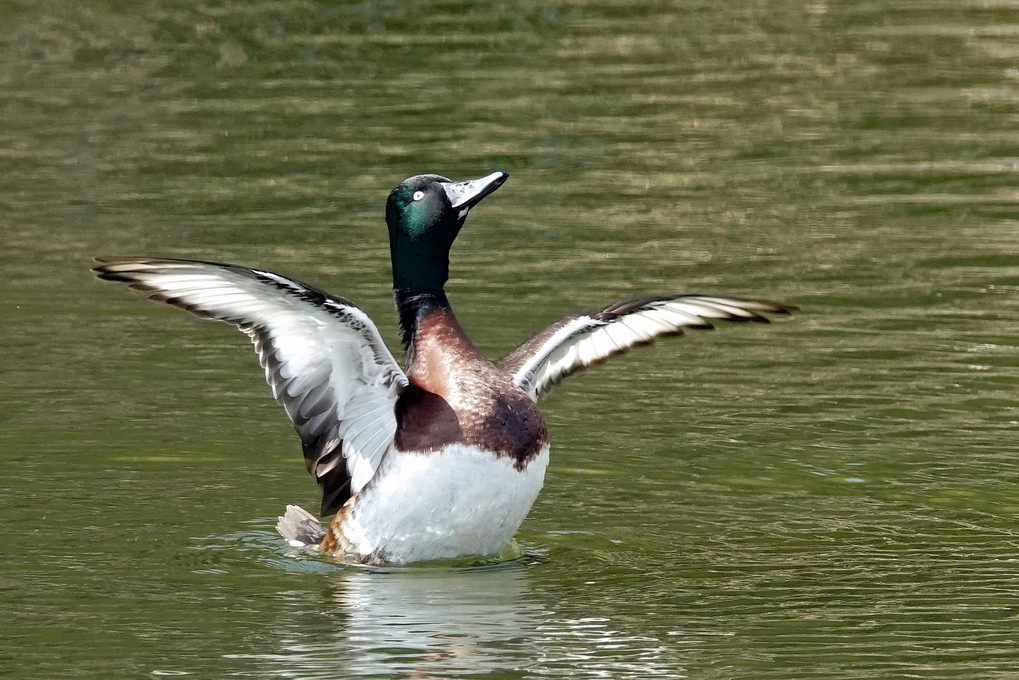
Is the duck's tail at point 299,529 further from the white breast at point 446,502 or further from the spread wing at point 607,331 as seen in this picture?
the spread wing at point 607,331

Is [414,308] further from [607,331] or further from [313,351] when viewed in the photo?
[607,331]

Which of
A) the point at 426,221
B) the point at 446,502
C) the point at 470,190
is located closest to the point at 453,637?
the point at 446,502

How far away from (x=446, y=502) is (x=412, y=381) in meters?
0.68

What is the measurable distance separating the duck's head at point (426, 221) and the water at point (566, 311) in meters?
1.36

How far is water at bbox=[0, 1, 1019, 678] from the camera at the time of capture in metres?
8.05

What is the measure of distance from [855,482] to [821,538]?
0.88 metres

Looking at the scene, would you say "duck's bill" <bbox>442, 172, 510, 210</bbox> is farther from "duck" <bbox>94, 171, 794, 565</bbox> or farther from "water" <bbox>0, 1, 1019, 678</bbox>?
"water" <bbox>0, 1, 1019, 678</bbox>

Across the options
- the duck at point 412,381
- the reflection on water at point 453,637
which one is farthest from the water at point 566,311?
the duck at point 412,381

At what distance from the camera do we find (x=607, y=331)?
9461 mm

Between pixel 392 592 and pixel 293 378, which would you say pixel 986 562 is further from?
pixel 293 378

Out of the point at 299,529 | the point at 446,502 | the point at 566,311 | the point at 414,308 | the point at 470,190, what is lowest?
the point at 299,529

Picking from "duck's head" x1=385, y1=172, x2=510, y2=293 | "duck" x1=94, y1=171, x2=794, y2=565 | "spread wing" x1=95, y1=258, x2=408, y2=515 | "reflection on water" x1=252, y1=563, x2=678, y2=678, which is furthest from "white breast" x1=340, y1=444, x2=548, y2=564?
"duck's head" x1=385, y1=172, x2=510, y2=293

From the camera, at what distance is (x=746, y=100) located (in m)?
19.5

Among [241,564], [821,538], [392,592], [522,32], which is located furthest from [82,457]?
[522,32]
